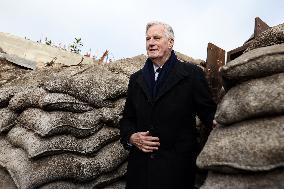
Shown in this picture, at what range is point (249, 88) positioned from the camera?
2256mm

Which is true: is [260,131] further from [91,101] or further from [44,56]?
[44,56]

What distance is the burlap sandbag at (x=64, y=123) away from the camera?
11.5ft

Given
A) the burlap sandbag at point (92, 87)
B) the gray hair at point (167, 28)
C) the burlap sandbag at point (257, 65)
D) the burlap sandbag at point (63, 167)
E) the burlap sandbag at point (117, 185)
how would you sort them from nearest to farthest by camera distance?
the burlap sandbag at point (257, 65), the gray hair at point (167, 28), the burlap sandbag at point (63, 167), the burlap sandbag at point (117, 185), the burlap sandbag at point (92, 87)

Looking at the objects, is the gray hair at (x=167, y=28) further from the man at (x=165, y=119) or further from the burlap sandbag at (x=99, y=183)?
the burlap sandbag at (x=99, y=183)

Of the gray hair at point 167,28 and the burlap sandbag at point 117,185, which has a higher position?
the gray hair at point 167,28

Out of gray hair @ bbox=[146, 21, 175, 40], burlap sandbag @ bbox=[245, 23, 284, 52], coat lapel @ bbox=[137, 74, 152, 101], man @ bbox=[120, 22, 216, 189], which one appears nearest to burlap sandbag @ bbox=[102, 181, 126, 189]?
man @ bbox=[120, 22, 216, 189]

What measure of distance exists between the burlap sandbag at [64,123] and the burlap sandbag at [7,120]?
472mm

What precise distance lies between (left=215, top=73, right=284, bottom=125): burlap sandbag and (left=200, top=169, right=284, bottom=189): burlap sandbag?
0.35 m

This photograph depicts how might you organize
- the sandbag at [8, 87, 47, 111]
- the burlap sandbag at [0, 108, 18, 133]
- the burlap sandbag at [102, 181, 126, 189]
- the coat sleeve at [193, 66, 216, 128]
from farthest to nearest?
the burlap sandbag at [0, 108, 18, 133], the sandbag at [8, 87, 47, 111], the burlap sandbag at [102, 181, 126, 189], the coat sleeve at [193, 66, 216, 128]

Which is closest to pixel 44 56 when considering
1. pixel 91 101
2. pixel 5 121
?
pixel 5 121

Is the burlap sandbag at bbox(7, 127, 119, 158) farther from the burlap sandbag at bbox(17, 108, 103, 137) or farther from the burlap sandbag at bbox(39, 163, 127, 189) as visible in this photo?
the burlap sandbag at bbox(39, 163, 127, 189)

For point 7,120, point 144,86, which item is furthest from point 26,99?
point 144,86

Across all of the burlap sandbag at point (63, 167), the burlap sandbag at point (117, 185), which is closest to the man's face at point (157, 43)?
the burlap sandbag at point (63, 167)

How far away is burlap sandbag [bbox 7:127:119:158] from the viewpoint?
3.42m
